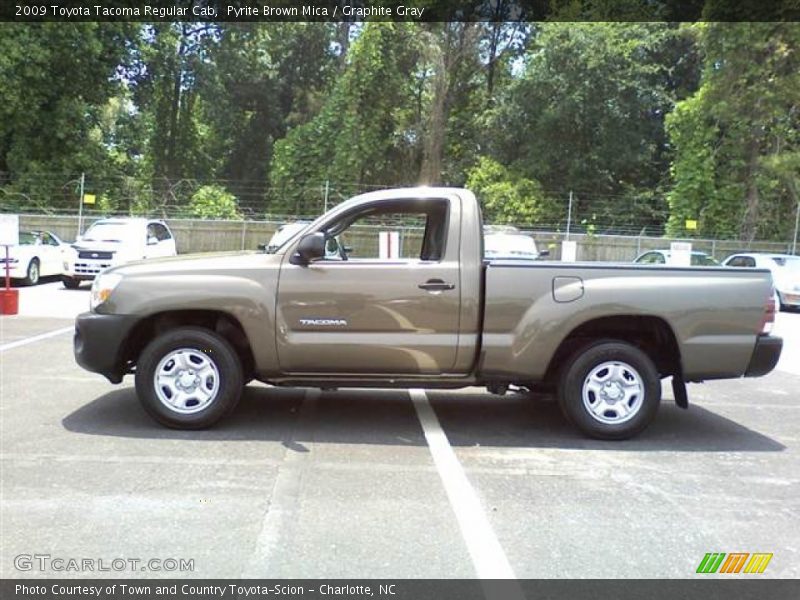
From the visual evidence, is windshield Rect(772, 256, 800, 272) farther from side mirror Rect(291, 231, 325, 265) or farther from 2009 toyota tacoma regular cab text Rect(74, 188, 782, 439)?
side mirror Rect(291, 231, 325, 265)

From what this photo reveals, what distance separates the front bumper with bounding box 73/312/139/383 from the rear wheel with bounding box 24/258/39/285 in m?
12.9

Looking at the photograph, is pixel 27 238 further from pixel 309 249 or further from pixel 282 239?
pixel 309 249

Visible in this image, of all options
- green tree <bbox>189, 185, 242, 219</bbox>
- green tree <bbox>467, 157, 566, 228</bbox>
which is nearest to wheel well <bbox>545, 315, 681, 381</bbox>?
green tree <bbox>467, 157, 566, 228</bbox>

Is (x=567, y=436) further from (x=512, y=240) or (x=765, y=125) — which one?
(x=765, y=125)

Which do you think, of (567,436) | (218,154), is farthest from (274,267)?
(218,154)

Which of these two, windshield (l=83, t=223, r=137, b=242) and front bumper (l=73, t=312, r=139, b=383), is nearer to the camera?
front bumper (l=73, t=312, r=139, b=383)

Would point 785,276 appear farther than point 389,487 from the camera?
Yes

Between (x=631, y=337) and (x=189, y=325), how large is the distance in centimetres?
362

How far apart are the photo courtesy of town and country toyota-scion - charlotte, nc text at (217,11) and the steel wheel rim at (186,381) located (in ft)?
79.4

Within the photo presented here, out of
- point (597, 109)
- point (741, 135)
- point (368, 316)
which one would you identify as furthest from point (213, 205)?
point (368, 316)

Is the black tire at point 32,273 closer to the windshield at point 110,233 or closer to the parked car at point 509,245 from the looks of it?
the windshield at point 110,233

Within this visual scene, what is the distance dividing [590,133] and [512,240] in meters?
18.0

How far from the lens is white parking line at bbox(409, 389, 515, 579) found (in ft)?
12.2

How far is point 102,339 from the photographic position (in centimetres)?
585
